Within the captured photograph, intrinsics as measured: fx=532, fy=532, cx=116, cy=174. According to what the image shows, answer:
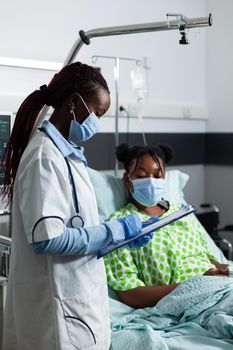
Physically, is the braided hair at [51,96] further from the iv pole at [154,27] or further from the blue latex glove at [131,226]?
the blue latex glove at [131,226]

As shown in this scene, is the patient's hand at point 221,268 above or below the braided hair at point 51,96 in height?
below

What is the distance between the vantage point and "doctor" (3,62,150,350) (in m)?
1.43

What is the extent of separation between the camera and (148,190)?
248 cm

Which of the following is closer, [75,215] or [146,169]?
[75,215]

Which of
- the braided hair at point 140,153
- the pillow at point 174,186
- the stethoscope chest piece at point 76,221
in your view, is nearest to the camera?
the stethoscope chest piece at point 76,221

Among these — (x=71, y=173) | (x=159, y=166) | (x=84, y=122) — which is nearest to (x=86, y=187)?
Result: (x=71, y=173)

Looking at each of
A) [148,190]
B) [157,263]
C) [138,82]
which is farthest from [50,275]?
[138,82]

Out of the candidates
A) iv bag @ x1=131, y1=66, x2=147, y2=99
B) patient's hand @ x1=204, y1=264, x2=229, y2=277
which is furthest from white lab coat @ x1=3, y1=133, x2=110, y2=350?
iv bag @ x1=131, y1=66, x2=147, y2=99

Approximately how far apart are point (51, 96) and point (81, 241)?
447 millimetres

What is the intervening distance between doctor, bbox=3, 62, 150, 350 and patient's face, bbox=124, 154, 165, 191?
95cm

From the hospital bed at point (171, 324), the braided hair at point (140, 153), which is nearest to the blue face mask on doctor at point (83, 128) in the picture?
the hospital bed at point (171, 324)

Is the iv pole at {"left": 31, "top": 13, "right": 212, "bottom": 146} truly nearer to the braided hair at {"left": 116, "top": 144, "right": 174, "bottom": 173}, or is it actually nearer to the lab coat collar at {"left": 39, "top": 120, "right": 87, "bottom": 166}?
the lab coat collar at {"left": 39, "top": 120, "right": 87, "bottom": 166}

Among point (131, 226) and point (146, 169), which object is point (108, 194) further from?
point (131, 226)

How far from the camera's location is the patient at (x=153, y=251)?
7.55 feet
